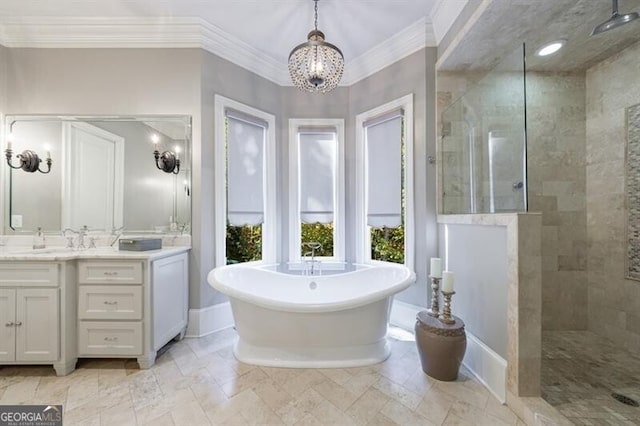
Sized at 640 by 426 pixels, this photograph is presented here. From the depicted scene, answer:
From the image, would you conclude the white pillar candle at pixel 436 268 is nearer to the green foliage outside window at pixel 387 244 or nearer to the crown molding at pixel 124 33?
the green foliage outside window at pixel 387 244

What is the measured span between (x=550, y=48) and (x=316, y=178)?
2.38m

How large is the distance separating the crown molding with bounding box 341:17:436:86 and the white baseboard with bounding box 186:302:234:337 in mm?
2758

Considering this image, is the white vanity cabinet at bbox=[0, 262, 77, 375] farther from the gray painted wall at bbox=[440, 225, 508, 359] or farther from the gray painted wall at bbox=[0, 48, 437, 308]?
the gray painted wall at bbox=[440, 225, 508, 359]

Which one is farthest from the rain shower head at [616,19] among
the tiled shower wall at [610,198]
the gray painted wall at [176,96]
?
the gray painted wall at [176,96]

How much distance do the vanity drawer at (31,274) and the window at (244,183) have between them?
1123mm

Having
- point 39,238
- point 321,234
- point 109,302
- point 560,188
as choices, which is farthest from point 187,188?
point 560,188

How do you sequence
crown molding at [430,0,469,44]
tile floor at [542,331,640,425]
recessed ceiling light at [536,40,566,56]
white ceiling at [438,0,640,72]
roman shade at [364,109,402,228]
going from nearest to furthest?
1. tile floor at [542,331,640,425]
2. white ceiling at [438,0,640,72]
3. crown molding at [430,0,469,44]
4. recessed ceiling light at [536,40,566,56]
5. roman shade at [364,109,402,228]

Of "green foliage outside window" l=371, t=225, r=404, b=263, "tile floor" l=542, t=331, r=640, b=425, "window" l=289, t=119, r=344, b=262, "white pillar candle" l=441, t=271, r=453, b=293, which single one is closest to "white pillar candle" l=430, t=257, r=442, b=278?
"white pillar candle" l=441, t=271, r=453, b=293

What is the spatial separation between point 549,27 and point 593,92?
1.05 meters

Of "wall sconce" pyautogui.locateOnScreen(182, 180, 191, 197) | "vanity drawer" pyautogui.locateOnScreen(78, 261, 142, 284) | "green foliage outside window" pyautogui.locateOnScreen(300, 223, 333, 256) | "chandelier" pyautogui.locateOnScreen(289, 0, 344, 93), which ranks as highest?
"chandelier" pyautogui.locateOnScreen(289, 0, 344, 93)

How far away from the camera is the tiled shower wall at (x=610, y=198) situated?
7.17 ft

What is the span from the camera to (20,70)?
239cm

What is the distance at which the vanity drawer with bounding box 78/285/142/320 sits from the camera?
6.14 ft

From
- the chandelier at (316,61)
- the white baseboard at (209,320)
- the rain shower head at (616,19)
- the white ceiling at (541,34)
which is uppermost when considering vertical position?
the white ceiling at (541,34)
